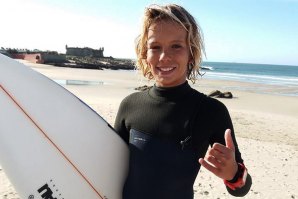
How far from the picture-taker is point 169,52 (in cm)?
206

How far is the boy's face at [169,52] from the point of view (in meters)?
2.05

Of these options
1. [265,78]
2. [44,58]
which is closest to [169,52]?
[265,78]

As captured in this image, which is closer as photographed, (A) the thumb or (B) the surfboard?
(A) the thumb

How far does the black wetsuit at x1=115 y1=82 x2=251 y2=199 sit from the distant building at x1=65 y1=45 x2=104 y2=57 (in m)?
75.6

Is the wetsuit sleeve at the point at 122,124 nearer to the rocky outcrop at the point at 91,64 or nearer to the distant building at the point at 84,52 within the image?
the rocky outcrop at the point at 91,64

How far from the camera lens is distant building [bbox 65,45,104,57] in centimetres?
7574

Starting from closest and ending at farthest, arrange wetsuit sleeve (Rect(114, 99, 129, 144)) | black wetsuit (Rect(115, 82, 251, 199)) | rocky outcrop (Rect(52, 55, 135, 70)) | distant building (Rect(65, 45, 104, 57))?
black wetsuit (Rect(115, 82, 251, 199)) < wetsuit sleeve (Rect(114, 99, 129, 144)) < rocky outcrop (Rect(52, 55, 135, 70)) < distant building (Rect(65, 45, 104, 57))

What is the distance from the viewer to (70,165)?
2.44 meters

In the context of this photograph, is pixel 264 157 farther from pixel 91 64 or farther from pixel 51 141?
pixel 91 64

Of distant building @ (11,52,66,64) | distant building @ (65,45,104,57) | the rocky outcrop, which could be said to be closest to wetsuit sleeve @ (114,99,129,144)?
the rocky outcrop

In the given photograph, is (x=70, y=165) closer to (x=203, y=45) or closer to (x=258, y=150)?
(x=203, y=45)

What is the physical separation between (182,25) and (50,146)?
1148 millimetres

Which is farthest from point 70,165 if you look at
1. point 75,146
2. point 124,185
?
point 124,185

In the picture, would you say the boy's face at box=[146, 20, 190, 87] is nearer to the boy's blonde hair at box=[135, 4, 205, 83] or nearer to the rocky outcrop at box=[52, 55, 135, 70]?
the boy's blonde hair at box=[135, 4, 205, 83]
